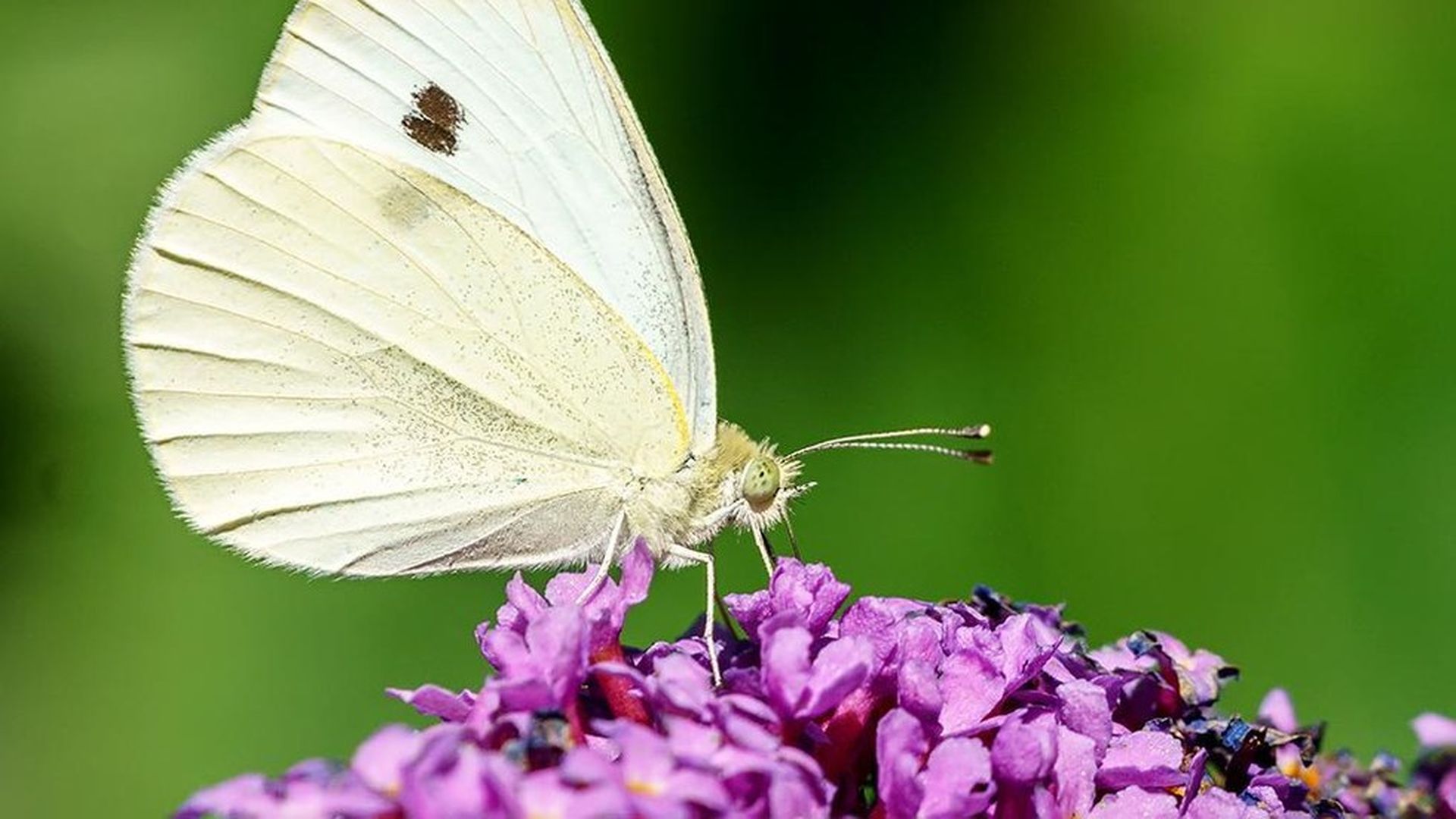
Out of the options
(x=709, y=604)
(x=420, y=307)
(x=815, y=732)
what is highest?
(x=420, y=307)

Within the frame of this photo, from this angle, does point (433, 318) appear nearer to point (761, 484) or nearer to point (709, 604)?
point (761, 484)

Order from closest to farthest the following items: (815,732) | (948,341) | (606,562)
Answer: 1. (815,732)
2. (606,562)
3. (948,341)

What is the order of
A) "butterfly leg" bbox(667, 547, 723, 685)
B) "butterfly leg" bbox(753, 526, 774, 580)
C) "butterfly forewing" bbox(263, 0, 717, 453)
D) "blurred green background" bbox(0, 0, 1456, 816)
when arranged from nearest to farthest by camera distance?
"butterfly leg" bbox(667, 547, 723, 685) → "butterfly leg" bbox(753, 526, 774, 580) → "butterfly forewing" bbox(263, 0, 717, 453) → "blurred green background" bbox(0, 0, 1456, 816)

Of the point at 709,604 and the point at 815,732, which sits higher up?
the point at 709,604

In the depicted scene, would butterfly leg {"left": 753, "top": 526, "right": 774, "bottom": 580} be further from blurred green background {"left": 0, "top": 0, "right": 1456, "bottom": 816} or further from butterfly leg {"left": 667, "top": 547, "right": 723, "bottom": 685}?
blurred green background {"left": 0, "top": 0, "right": 1456, "bottom": 816}

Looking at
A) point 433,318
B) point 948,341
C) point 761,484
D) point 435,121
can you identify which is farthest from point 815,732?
point 948,341

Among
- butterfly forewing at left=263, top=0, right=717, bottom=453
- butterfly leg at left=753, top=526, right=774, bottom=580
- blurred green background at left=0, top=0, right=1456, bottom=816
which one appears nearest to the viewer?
butterfly leg at left=753, top=526, right=774, bottom=580

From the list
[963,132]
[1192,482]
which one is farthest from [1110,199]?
[1192,482]

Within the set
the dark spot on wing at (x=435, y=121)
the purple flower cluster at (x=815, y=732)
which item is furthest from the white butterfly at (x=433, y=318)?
the purple flower cluster at (x=815, y=732)

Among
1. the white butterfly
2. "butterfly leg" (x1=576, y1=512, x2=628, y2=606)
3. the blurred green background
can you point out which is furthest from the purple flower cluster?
the blurred green background
